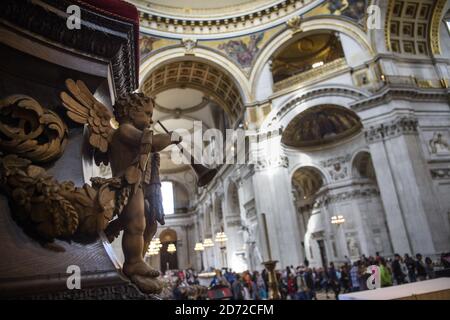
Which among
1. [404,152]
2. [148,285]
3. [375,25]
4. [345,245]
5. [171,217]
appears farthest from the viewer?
[171,217]

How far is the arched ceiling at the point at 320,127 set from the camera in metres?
17.0

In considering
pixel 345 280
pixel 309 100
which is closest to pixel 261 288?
pixel 345 280

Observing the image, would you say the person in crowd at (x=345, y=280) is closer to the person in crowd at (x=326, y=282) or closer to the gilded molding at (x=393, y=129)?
the person in crowd at (x=326, y=282)

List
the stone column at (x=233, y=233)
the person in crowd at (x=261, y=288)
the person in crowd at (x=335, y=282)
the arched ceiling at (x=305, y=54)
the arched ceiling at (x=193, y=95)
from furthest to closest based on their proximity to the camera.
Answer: the stone column at (x=233, y=233), the arched ceiling at (x=305, y=54), the arched ceiling at (x=193, y=95), the person in crowd at (x=261, y=288), the person in crowd at (x=335, y=282)

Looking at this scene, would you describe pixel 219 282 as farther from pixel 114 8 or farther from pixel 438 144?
pixel 114 8

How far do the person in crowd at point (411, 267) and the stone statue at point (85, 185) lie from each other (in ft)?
40.1

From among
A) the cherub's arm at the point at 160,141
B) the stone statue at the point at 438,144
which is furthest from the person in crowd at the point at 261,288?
the cherub's arm at the point at 160,141

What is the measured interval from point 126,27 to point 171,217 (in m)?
36.3

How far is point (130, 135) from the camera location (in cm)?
154

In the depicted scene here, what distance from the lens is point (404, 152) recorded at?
1335cm

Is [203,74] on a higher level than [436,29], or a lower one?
higher

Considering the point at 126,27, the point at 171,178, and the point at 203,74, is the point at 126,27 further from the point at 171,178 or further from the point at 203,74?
the point at 171,178

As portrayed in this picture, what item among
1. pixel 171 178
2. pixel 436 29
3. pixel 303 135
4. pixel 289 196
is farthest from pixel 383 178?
pixel 171 178

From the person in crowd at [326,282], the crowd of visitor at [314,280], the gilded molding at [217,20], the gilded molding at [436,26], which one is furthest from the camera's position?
the gilded molding at [217,20]
